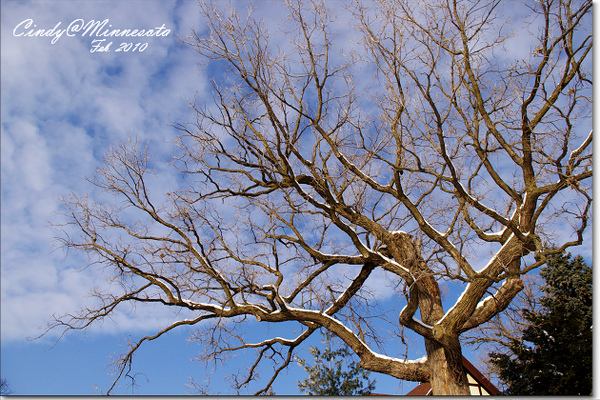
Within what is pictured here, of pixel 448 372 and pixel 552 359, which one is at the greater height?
pixel 552 359

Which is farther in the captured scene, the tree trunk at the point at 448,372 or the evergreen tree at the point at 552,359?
the evergreen tree at the point at 552,359

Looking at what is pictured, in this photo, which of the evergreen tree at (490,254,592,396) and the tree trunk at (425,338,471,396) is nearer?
the tree trunk at (425,338,471,396)

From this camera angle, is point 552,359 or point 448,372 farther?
point 552,359

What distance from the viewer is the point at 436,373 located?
20.8ft

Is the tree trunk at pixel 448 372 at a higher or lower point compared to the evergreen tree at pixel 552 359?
lower

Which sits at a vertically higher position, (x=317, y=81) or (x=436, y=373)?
(x=317, y=81)

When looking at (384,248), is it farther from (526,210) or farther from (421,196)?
(526,210)

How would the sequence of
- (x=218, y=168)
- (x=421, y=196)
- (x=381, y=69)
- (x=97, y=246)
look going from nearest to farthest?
(x=381, y=69) → (x=97, y=246) → (x=421, y=196) → (x=218, y=168)

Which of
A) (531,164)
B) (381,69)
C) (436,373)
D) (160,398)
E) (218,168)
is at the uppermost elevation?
(381,69)

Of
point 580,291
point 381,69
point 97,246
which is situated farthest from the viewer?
point 580,291

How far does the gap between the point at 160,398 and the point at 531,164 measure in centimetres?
605

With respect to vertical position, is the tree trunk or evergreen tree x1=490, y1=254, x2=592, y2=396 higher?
evergreen tree x1=490, y1=254, x2=592, y2=396

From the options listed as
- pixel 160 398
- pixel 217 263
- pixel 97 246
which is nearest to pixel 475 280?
pixel 217 263

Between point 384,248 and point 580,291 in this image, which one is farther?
point 580,291
